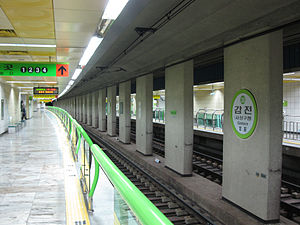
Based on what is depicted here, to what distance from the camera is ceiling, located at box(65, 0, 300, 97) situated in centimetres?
409

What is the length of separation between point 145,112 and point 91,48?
3673 millimetres

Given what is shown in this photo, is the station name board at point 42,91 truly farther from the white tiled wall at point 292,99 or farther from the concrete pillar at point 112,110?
the white tiled wall at point 292,99

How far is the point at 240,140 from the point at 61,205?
3.34 metres

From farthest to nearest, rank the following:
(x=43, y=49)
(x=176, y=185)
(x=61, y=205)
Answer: (x=43, y=49), (x=176, y=185), (x=61, y=205)

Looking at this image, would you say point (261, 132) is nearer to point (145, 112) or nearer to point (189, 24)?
point (189, 24)

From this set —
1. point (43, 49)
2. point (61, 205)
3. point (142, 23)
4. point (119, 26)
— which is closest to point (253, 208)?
point (61, 205)

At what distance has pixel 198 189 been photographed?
22.2 feet

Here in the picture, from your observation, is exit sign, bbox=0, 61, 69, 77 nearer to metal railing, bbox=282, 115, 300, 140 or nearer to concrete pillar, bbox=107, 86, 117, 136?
concrete pillar, bbox=107, 86, 117, 136

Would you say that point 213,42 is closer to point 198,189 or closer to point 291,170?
point 198,189

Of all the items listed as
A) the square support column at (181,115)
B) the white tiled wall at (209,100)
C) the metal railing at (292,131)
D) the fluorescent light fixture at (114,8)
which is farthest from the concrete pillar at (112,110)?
the fluorescent light fixture at (114,8)

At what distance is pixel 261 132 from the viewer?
4.89 m

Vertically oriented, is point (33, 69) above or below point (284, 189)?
above

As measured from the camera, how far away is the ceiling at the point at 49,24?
4906 mm

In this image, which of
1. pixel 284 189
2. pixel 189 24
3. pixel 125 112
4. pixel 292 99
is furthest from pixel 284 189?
pixel 292 99
